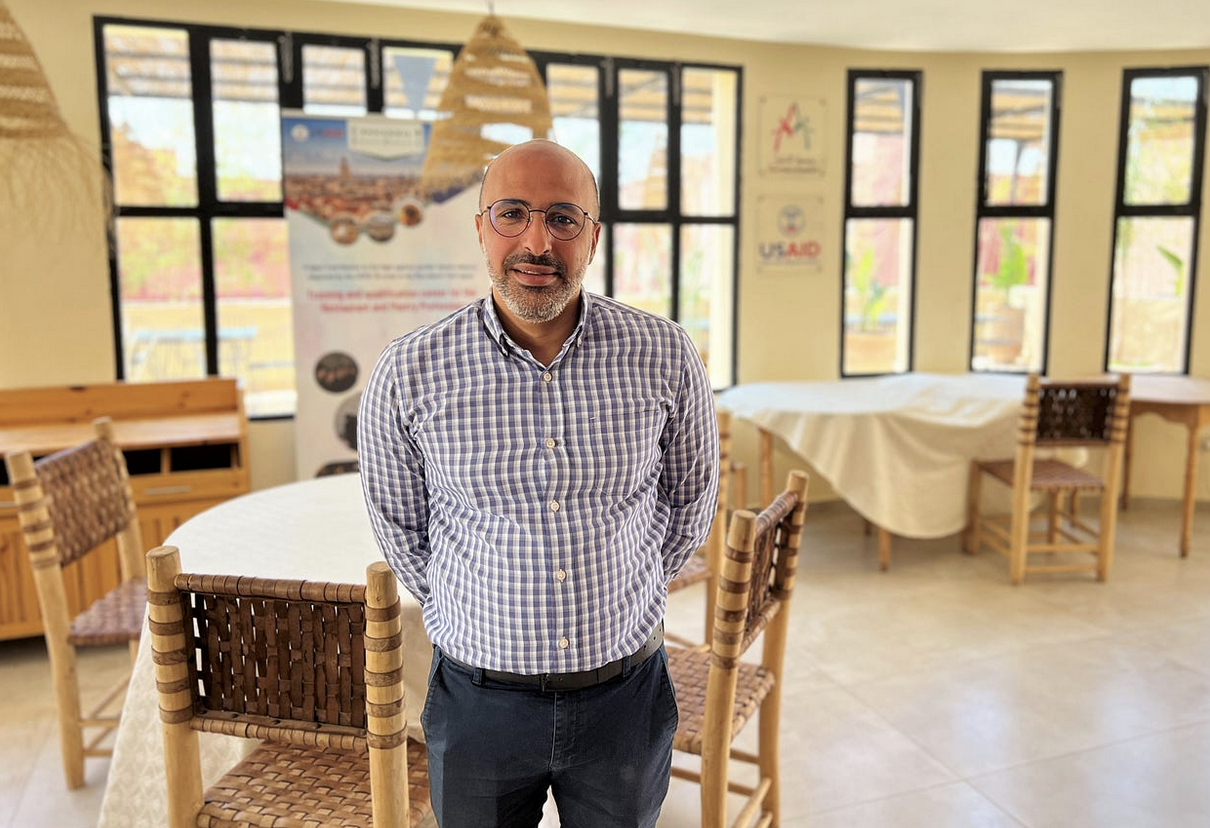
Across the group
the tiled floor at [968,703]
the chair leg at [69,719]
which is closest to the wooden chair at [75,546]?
the chair leg at [69,719]

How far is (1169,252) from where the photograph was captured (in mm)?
5855

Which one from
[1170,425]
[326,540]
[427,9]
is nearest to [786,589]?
[326,540]

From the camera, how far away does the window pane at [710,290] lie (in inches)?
218

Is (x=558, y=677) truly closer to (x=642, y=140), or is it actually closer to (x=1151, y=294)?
(x=642, y=140)

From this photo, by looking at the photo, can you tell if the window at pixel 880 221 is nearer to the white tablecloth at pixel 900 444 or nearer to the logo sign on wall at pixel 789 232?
the logo sign on wall at pixel 789 232

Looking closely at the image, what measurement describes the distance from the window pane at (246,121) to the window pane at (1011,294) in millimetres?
3993

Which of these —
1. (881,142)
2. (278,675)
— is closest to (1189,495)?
(881,142)

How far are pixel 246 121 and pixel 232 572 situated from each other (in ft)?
9.99

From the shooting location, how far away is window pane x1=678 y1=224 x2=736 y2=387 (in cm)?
554

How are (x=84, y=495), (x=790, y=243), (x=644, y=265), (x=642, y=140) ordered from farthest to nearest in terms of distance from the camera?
(x=790, y=243) → (x=644, y=265) → (x=642, y=140) → (x=84, y=495)

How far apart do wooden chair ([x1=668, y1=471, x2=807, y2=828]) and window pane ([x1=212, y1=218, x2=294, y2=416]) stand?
3.04m

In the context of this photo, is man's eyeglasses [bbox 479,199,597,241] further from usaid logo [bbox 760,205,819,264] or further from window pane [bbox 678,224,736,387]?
usaid logo [bbox 760,205,819,264]

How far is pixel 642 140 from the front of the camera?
5328 millimetres

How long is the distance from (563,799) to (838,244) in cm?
466
